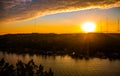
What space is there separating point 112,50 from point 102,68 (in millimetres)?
4738

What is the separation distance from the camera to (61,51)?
29.9 metres

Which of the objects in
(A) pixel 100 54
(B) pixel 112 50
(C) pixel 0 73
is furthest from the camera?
(A) pixel 100 54

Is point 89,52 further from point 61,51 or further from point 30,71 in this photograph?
point 30,71

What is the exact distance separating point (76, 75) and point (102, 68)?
444cm

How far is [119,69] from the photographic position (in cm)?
1923

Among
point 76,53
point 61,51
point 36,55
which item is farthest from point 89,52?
point 36,55

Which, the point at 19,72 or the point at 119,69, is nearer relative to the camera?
the point at 19,72

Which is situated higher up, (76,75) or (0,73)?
(0,73)

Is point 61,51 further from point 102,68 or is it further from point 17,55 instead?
point 102,68

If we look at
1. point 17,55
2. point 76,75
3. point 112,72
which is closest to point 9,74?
point 76,75

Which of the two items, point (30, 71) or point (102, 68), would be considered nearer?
point (30, 71)

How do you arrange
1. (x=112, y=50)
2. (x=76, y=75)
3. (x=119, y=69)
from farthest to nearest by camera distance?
1. (x=112, y=50)
2. (x=119, y=69)
3. (x=76, y=75)

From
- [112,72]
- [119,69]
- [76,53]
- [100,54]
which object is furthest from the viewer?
[76,53]

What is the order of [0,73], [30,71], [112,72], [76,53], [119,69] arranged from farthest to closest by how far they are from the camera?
[76,53] < [119,69] < [112,72] < [30,71] < [0,73]
